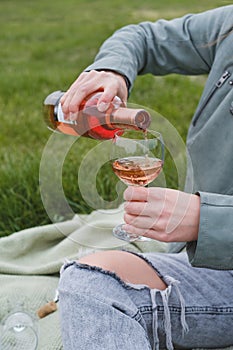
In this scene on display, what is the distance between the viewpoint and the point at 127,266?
5.13 ft

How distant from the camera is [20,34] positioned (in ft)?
19.8

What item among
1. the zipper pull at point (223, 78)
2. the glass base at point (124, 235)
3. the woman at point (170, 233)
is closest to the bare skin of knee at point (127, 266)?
the woman at point (170, 233)

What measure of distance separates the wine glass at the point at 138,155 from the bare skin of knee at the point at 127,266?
31cm

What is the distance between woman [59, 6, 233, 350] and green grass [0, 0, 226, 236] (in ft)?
0.37

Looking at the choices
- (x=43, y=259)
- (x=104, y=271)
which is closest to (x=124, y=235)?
(x=104, y=271)

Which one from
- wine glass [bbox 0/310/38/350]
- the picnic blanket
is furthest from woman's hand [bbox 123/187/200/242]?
wine glass [bbox 0/310/38/350]

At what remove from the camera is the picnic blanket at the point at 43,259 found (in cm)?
185

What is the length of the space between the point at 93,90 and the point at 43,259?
886mm

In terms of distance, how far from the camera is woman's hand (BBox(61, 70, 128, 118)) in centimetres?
142

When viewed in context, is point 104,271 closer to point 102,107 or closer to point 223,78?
point 102,107

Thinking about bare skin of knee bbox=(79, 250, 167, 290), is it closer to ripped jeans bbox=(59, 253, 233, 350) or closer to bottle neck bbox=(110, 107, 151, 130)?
ripped jeans bbox=(59, 253, 233, 350)

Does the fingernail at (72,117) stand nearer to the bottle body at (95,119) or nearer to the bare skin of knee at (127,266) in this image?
the bottle body at (95,119)

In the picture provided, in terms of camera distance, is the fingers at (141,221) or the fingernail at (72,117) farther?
the fingernail at (72,117)

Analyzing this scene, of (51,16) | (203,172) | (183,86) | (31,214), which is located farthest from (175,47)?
(51,16)
